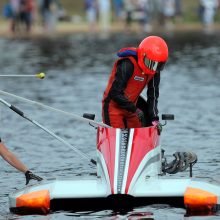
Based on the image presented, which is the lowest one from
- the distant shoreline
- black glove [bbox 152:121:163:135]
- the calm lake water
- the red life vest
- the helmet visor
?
the calm lake water

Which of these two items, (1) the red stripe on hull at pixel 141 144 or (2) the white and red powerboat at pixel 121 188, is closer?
(2) the white and red powerboat at pixel 121 188

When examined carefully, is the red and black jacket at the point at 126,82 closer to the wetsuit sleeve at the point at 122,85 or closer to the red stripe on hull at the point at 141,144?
the wetsuit sleeve at the point at 122,85

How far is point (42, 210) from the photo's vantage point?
520 inches

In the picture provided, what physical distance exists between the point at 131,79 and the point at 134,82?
0.08 metres

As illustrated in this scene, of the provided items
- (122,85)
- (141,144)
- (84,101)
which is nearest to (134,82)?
(122,85)

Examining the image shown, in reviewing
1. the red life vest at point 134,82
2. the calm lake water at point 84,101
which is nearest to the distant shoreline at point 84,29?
the calm lake water at point 84,101

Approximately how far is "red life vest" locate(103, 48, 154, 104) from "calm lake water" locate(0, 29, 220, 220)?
5.49 ft

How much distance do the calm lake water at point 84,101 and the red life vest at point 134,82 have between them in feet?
5.49

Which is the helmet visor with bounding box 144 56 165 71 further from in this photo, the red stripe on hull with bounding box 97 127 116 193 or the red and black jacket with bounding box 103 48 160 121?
the red stripe on hull with bounding box 97 127 116 193

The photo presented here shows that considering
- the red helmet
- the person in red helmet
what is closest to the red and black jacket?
the person in red helmet

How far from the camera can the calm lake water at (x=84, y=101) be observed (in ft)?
54.2

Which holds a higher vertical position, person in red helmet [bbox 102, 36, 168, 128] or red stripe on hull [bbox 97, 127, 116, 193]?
person in red helmet [bbox 102, 36, 168, 128]

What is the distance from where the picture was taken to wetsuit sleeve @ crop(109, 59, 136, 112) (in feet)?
47.5

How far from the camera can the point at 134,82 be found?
14711 millimetres
